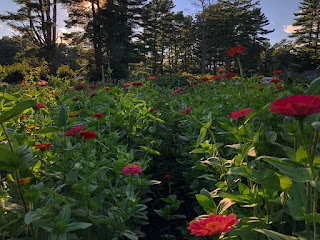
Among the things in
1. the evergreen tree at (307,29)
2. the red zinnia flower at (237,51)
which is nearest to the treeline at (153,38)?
the evergreen tree at (307,29)

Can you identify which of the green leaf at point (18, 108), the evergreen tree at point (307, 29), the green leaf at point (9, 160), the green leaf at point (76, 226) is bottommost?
the green leaf at point (76, 226)

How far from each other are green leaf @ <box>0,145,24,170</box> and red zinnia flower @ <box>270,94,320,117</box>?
65 cm

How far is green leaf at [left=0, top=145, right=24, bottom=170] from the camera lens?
80 centimetres

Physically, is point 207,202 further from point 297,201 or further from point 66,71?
point 66,71

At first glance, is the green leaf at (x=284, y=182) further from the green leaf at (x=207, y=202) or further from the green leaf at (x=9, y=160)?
the green leaf at (x=9, y=160)

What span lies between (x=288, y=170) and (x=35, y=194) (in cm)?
69

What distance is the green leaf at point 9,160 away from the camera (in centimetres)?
80

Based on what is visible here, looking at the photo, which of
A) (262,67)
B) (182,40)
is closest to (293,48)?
(262,67)

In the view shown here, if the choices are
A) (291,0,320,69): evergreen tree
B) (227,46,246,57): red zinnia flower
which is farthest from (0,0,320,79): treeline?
(227,46,246,57): red zinnia flower

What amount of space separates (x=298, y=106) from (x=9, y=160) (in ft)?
2.30

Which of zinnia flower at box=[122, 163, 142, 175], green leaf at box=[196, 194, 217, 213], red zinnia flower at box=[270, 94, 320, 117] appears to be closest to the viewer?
red zinnia flower at box=[270, 94, 320, 117]

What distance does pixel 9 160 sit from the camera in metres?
0.81

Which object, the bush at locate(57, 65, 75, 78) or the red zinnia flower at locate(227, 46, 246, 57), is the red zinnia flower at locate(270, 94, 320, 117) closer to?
the red zinnia flower at locate(227, 46, 246, 57)

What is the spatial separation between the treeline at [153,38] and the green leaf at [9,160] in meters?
Result: 8.76
